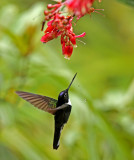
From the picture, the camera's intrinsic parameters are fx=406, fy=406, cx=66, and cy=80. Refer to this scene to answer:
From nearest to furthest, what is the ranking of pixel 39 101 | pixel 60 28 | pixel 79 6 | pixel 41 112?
pixel 79 6 < pixel 60 28 < pixel 39 101 < pixel 41 112

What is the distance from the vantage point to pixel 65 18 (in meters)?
1.88

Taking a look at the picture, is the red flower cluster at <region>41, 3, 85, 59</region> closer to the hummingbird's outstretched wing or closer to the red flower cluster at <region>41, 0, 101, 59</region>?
the red flower cluster at <region>41, 0, 101, 59</region>

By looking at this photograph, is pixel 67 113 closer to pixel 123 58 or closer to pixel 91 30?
pixel 123 58

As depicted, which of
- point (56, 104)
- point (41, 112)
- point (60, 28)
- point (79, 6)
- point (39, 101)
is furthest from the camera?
point (41, 112)

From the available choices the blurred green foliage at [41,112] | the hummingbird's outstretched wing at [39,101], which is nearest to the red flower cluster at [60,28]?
the hummingbird's outstretched wing at [39,101]

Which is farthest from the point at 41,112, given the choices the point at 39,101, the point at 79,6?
the point at 79,6

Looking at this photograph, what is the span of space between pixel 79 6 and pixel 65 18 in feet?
0.57

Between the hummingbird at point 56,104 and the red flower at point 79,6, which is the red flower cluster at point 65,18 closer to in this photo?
the red flower at point 79,6

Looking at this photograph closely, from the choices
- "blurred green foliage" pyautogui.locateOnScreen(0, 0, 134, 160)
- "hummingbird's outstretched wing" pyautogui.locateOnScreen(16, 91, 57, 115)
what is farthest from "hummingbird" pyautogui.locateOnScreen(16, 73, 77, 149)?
"blurred green foliage" pyautogui.locateOnScreen(0, 0, 134, 160)

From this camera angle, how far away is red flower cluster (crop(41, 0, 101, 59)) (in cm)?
172

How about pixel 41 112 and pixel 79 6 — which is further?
pixel 41 112

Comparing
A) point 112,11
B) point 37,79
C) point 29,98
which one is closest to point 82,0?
point 29,98

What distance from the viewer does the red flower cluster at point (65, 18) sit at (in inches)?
67.9

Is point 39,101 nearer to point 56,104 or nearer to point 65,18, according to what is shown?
point 56,104
